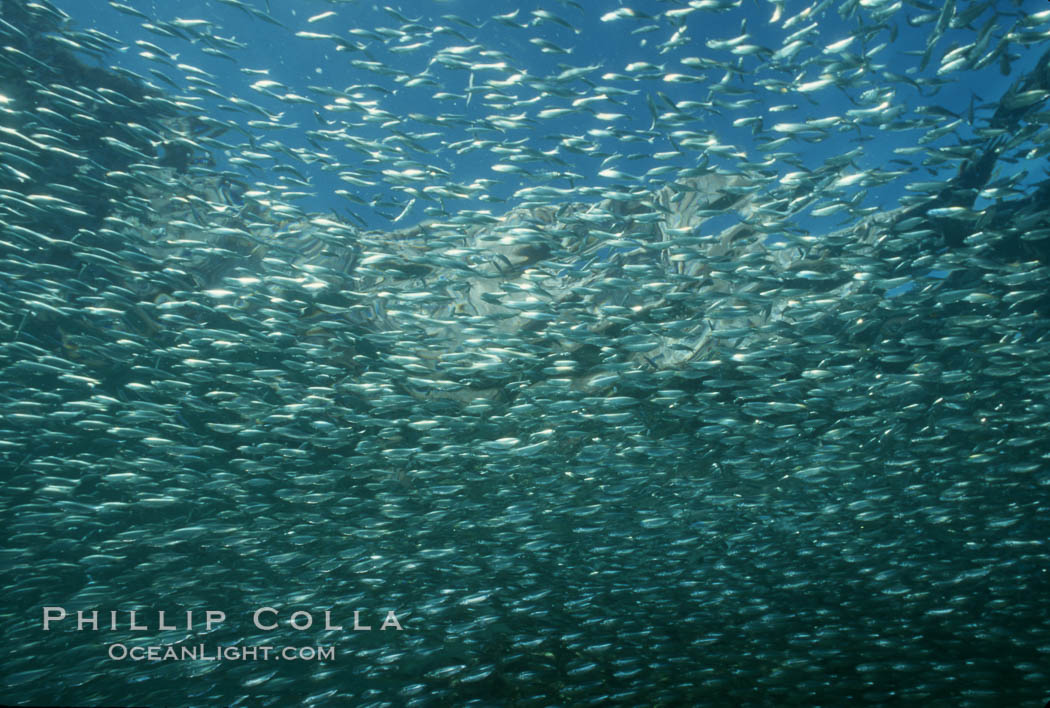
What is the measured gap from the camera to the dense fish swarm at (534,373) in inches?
279

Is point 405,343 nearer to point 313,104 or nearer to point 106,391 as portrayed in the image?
point 313,104

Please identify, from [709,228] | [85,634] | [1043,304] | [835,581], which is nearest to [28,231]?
[709,228]

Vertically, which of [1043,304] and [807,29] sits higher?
[807,29]

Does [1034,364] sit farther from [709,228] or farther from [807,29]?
[807,29]

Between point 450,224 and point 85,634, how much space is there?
45.1 feet

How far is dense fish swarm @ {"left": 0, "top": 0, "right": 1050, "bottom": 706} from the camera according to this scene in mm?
7090

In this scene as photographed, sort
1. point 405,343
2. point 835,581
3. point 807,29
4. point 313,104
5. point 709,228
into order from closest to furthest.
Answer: point 807,29
point 313,104
point 709,228
point 405,343
point 835,581

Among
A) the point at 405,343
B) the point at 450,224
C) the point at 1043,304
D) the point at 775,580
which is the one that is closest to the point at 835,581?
the point at 775,580

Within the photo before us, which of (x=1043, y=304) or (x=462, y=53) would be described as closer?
(x=462, y=53)

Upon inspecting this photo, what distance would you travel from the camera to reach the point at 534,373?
1024 centimetres

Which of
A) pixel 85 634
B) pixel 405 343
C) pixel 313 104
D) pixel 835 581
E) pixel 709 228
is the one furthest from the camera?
pixel 835 581

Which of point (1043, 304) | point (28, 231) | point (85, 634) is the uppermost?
point (28, 231)

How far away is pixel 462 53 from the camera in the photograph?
6.75m

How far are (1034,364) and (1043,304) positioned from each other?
54.1 inches
